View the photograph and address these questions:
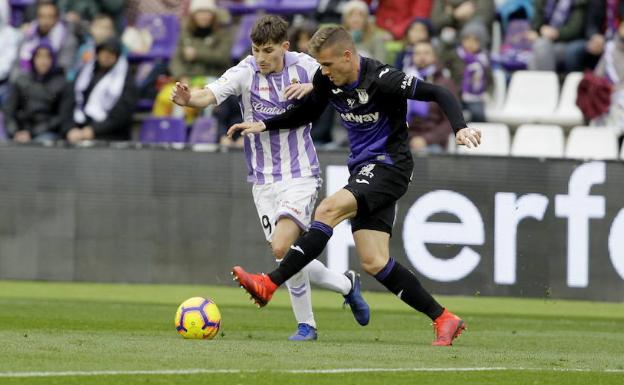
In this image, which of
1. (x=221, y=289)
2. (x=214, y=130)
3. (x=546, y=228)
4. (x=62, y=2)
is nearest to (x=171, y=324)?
(x=221, y=289)

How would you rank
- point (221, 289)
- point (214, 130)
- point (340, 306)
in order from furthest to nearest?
point (214, 130) → point (221, 289) → point (340, 306)

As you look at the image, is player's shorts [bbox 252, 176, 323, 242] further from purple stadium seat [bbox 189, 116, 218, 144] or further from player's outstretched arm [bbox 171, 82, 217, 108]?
purple stadium seat [bbox 189, 116, 218, 144]

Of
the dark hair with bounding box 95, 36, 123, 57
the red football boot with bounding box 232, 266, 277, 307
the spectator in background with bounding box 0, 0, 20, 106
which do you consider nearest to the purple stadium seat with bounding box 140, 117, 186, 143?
the dark hair with bounding box 95, 36, 123, 57

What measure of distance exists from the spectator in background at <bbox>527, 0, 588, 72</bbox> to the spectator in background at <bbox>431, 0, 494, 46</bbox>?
67 cm

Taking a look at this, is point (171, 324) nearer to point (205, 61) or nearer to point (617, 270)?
point (617, 270)

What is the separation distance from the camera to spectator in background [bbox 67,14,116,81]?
771 inches

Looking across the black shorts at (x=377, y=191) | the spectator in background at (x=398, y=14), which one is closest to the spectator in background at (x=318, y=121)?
the spectator in background at (x=398, y=14)

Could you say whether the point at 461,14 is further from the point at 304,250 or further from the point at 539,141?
the point at 304,250

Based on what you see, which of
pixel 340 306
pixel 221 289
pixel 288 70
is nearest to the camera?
pixel 288 70

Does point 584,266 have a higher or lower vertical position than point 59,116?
lower

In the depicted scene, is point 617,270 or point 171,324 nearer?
point 171,324

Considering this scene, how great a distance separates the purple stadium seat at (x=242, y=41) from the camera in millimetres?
19250

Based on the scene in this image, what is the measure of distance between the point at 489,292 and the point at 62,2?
8.96m

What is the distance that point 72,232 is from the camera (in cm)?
1638
